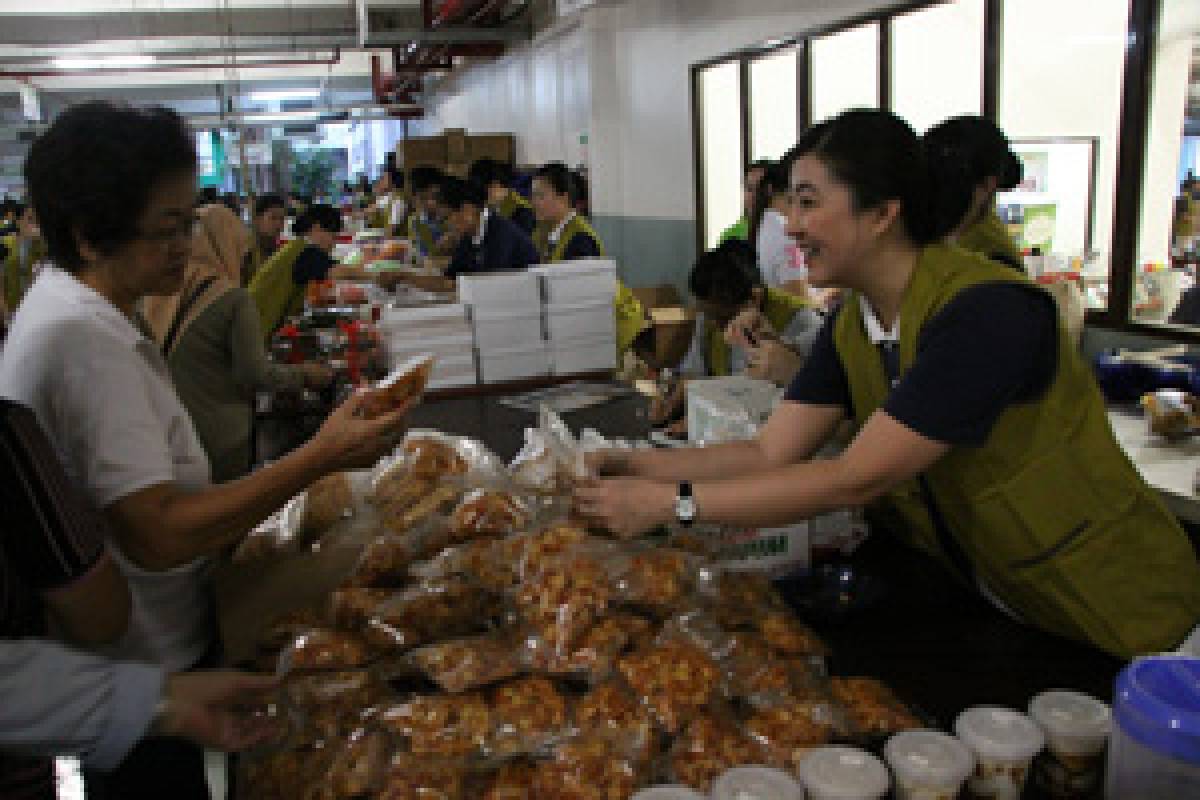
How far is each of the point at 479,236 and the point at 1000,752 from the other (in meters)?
4.30

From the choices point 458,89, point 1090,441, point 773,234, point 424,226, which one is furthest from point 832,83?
point 458,89

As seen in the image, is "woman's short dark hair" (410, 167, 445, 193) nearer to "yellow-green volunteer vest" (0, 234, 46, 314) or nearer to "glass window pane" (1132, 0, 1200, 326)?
"yellow-green volunteer vest" (0, 234, 46, 314)

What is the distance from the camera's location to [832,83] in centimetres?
570

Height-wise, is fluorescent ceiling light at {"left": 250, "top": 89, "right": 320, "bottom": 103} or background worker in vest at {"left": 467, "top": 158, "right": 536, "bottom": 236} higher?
fluorescent ceiling light at {"left": 250, "top": 89, "right": 320, "bottom": 103}

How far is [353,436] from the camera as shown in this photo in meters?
1.34

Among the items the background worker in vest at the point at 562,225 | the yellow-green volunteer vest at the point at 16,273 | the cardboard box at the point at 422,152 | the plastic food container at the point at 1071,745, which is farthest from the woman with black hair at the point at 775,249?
the cardboard box at the point at 422,152

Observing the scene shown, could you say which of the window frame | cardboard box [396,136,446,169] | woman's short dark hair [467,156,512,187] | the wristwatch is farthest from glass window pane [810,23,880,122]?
cardboard box [396,136,446,169]

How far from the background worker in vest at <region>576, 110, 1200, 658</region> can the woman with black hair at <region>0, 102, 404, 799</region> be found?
0.56 meters

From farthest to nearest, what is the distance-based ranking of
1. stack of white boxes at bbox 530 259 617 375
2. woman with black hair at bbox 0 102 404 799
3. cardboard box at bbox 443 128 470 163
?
1. cardboard box at bbox 443 128 470 163
2. stack of white boxes at bbox 530 259 617 375
3. woman with black hair at bbox 0 102 404 799

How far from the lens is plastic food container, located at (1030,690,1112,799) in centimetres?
93

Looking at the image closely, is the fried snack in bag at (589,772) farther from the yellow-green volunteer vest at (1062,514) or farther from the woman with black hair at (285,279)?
→ the woman with black hair at (285,279)

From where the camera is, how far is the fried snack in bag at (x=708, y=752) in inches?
38.0

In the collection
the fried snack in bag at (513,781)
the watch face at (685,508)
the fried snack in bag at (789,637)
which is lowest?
the fried snack in bag at (513,781)

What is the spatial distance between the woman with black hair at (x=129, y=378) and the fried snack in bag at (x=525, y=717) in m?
0.45
